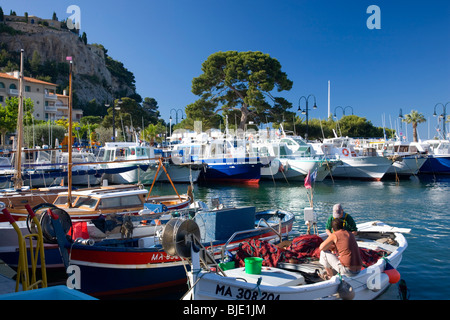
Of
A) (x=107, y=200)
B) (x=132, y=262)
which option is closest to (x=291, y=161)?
(x=107, y=200)

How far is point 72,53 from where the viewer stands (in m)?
122

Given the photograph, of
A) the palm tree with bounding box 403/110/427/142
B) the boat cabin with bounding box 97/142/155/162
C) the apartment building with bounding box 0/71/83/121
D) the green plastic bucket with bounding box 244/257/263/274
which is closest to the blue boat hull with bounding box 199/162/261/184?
the boat cabin with bounding box 97/142/155/162

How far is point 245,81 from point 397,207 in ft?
115

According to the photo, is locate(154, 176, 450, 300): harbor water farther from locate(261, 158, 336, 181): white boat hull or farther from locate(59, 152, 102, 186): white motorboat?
locate(59, 152, 102, 186): white motorboat

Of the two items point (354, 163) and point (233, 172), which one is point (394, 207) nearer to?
point (233, 172)

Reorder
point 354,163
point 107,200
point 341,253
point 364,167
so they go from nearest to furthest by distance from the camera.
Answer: point 341,253 < point 107,200 < point 364,167 < point 354,163

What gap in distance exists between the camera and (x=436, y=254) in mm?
12383

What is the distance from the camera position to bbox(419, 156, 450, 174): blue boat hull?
144ft

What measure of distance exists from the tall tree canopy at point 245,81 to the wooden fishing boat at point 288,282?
144 ft

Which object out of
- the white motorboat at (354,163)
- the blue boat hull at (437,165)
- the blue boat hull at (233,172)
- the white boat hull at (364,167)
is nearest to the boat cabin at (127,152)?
the blue boat hull at (233,172)

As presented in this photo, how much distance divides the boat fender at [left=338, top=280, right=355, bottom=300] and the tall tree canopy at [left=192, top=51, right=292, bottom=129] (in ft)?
147

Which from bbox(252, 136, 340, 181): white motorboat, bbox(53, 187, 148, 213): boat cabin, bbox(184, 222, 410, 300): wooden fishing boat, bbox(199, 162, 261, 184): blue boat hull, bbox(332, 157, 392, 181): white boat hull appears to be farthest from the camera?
bbox(332, 157, 392, 181): white boat hull
